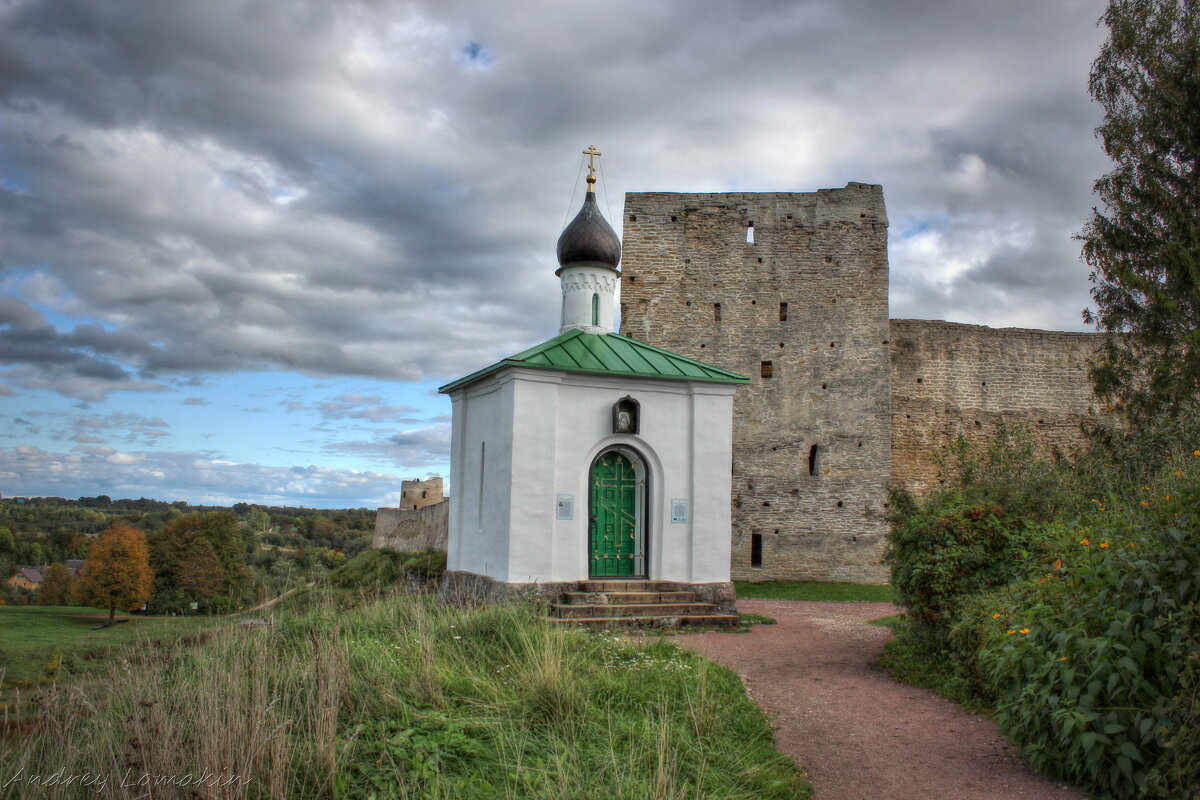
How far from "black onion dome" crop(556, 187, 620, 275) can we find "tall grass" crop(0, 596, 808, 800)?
320 inches

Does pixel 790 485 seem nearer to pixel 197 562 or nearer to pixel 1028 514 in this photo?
pixel 1028 514

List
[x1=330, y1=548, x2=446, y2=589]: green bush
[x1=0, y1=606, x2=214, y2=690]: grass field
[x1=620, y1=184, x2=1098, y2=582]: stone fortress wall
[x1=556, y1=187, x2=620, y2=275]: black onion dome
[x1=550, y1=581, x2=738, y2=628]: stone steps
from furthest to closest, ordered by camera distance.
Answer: [x1=620, y1=184, x2=1098, y2=582]: stone fortress wall, [x1=330, y1=548, x2=446, y2=589]: green bush, [x1=556, y1=187, x2=620, y2=275]: black onion dome, [x1=550, y1=581, x2=738, y2=628]: stone steps, [x1=0, y1=606, x2=214, y2=690]: grass field

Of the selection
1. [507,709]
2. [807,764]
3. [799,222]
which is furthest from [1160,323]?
[507,709]

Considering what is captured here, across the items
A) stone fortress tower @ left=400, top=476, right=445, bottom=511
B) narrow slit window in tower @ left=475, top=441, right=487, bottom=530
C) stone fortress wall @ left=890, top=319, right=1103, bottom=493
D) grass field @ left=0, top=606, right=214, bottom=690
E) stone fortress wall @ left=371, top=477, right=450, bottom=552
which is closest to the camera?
grass field @ left=0, top=606, right=214, bottom=690

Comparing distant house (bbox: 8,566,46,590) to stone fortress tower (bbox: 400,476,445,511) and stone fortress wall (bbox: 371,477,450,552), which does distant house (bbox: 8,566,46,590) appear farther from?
stone fortress wall (bbox: 371,477,450,552)

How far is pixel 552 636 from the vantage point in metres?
7.04

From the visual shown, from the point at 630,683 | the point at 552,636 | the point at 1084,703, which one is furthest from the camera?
the point at 552,636

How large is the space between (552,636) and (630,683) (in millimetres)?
1062

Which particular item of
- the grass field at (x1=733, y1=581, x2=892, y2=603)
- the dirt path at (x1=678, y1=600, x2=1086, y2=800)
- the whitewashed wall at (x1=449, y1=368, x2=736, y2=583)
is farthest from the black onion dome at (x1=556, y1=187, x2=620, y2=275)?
the grass field at (x1=733, y1=581, x2=892, y2=603)

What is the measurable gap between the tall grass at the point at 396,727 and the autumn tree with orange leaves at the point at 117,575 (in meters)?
24.9

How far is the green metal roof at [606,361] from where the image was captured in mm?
11703

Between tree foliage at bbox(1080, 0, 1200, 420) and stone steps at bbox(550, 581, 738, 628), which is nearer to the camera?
stone steps at bbox(550, 581, 738, 628)

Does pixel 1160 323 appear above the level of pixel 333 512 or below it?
above

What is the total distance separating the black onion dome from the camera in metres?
13.9
